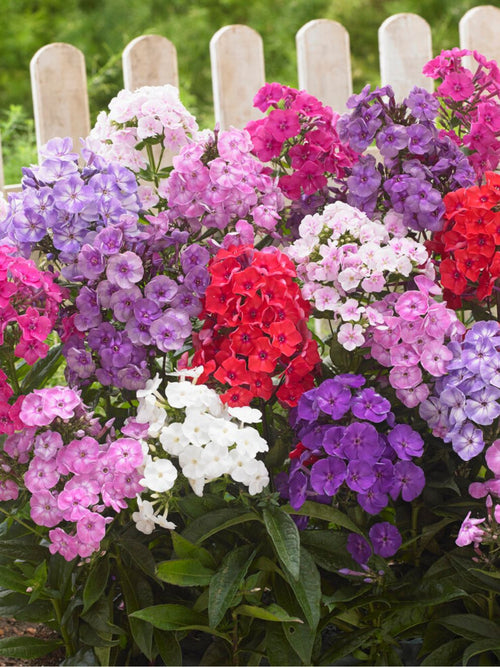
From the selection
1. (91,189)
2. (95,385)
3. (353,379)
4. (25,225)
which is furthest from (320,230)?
(95,385)

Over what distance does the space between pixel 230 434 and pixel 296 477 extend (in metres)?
0.23

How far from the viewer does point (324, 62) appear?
12.8 ft

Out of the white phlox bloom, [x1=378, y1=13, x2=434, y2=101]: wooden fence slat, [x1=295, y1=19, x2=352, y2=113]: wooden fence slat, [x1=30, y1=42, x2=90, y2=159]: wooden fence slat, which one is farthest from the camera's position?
[x1=378, y1=13, x2=434, y2=101]: wooden fence slat

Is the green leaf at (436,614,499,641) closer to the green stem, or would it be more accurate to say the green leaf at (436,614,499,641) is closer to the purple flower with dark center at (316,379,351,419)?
the purple flower with dark center at (316,379,351,419)

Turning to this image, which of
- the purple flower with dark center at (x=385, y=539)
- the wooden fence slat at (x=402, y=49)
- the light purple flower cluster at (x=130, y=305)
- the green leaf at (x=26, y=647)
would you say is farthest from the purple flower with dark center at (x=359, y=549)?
the wooden fence slat at (x=402, y=49)

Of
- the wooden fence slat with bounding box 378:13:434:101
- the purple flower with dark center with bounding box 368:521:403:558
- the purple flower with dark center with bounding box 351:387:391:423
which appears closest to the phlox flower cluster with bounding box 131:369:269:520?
the purple flower with dark center with bounding box 351:387:391:423

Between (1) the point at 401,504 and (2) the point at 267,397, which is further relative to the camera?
(1) the point at 401,504

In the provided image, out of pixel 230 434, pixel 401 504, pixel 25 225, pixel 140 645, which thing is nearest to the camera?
pixel 230 434

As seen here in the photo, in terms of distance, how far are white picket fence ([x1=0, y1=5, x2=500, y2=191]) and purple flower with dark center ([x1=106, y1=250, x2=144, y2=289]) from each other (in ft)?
5.75

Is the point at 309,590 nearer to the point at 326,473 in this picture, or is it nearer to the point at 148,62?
the point at 326,473

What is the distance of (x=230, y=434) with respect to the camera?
1740 mm

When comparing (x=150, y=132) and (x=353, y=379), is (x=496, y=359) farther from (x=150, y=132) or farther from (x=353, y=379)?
(x=150, y=132)

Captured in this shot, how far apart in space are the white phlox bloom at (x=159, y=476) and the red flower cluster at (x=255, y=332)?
0.22 metres

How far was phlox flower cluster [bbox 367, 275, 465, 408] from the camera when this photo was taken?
191 centimetres
